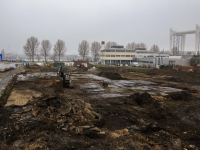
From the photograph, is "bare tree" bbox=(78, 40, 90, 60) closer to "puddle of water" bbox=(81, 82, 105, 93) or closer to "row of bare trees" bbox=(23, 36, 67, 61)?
"row of bare trees" bbox=(23, 36, 67, 61)

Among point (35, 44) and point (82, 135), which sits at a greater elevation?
point (35, 44)

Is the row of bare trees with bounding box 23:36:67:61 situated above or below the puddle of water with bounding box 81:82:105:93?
above

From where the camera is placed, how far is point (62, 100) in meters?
13.4

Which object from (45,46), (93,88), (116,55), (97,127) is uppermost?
(45,46)

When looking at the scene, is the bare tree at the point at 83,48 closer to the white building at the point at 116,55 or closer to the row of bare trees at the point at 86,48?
the row of bare trees at the point at 86,48

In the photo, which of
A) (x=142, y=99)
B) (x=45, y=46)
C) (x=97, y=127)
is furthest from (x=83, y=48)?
(x=97, y=127)

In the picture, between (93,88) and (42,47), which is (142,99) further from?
(42,47)

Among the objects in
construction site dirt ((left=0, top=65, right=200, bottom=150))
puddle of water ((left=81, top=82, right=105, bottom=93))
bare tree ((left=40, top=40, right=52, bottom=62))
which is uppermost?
bare tree ((left=40, top=40, right=52, bottom=62))

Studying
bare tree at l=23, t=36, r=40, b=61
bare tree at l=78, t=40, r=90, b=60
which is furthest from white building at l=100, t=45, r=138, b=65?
bare tree at l=23, t=36, r=40, b=61

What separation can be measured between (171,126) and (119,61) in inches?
3188

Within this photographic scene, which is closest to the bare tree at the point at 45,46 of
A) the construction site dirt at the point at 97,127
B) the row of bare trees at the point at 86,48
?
the row of bare trees at the point at 86,48

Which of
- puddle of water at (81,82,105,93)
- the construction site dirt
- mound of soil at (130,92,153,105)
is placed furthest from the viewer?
puddle of water at (81,82,105,93)

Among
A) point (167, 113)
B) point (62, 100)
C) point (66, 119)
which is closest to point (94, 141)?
point (66, 119)

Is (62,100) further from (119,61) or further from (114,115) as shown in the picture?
(119,61)
